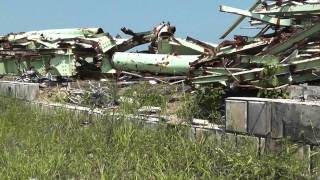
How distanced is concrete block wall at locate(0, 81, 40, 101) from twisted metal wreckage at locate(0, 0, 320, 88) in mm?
1213

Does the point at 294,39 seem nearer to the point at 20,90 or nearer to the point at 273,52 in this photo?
the point at 273,52

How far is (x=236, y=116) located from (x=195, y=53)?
3.63 metres

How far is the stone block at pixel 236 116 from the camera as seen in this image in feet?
18.2

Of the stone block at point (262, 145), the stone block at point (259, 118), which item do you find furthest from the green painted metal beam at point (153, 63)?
the stone block at point (262, 145)

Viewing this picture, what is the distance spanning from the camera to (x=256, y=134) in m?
5.43

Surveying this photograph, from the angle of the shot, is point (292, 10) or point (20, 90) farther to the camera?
point (20, 90)

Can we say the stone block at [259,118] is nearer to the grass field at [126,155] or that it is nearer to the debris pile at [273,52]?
the grass field at [126,155]

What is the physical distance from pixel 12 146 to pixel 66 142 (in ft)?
2.29

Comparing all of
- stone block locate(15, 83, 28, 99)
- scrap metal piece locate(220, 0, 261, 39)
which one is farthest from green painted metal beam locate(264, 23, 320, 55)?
stone block locate(15, 83, 28, 99)

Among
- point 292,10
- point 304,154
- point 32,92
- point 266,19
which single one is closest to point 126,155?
point 304,154

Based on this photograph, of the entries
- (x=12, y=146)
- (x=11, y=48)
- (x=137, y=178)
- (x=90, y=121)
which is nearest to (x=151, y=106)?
(x=90, y=121)

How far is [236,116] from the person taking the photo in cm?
562

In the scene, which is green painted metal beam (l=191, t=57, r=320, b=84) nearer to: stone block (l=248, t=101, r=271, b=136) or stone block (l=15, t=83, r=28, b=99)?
stone block (l=248, t=101, r=271, b=136)

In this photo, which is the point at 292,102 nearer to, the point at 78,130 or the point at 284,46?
the point at 284,46
